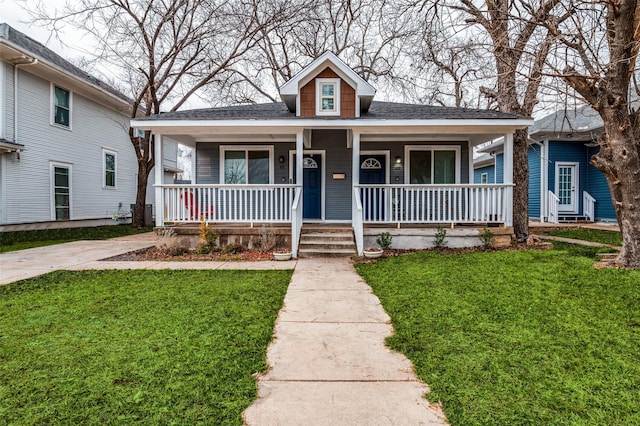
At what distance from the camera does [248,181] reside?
32.9 ft

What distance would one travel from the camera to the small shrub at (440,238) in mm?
7507

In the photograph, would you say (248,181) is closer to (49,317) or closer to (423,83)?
(49,317)

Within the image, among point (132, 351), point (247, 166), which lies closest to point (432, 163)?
point (247, 166)

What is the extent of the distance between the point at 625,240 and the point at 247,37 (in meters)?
14.3

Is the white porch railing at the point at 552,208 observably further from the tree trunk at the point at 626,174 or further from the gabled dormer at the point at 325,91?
the gabled dormer at the point at 325,91

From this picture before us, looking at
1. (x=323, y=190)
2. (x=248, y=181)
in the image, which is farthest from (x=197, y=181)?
(x=323, y=190)

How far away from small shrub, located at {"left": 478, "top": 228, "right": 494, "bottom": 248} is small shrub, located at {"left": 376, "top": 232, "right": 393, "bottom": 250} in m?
2.15

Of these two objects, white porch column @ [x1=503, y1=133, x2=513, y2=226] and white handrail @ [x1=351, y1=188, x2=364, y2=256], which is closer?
white handrail @ [x1=351, y1=188, x2=364, y2=256]

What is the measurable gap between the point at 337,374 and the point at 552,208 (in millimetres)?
14425

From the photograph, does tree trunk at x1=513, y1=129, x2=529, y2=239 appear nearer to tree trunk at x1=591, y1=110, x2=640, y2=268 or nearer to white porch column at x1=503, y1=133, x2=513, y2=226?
white porch column at x1=503, y1=133, x2=513, y2=226

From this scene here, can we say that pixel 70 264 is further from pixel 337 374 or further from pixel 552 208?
pixel 552 208

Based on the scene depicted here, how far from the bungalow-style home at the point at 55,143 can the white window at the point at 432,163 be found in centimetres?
1214

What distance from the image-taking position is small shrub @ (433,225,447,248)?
24.6ft

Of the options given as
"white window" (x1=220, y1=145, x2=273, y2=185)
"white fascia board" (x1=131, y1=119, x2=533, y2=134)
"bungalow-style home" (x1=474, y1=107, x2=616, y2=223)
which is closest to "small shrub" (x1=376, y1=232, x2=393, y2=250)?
"white fascia board" (x1=131, y1=119, x2=533, y2=134)
